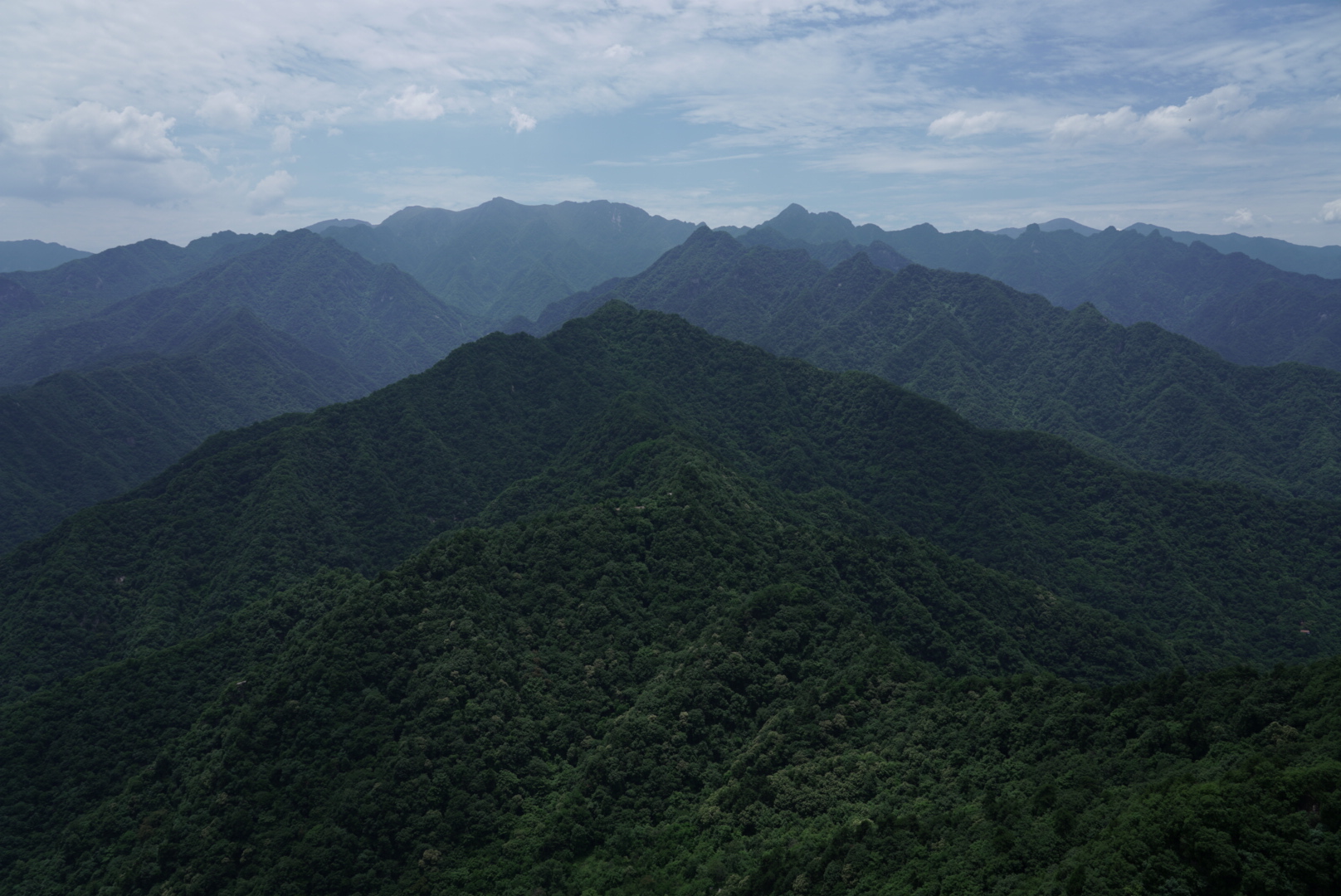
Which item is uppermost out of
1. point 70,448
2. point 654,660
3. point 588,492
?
point 70,448

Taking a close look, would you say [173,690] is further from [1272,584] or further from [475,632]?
[1272,584]

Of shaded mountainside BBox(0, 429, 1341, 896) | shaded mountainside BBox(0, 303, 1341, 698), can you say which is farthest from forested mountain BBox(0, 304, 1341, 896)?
shaded mountainside BBox(0, 303, 1341, 698)

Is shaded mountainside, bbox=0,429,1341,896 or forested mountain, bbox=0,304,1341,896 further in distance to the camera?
forested mountain, bbox=0,304,1341,896

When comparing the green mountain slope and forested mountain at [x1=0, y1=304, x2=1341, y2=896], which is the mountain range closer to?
forested mountain at [x1=0, y1=304, x2=1341, y2=896]

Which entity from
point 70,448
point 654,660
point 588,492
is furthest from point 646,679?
point 70,448

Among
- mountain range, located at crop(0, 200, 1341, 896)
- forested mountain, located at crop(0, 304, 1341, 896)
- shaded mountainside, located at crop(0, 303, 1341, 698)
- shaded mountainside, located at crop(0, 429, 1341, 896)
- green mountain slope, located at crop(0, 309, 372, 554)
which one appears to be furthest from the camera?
green mountain slope, located at crop(0, 309, 372, 554)

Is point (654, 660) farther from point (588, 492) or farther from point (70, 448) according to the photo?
point (70, 448)
